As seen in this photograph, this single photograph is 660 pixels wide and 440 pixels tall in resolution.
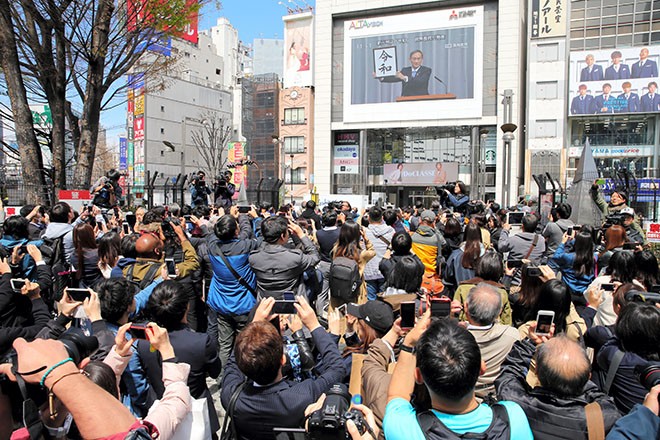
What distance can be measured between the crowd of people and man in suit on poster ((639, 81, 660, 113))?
38.1 metres

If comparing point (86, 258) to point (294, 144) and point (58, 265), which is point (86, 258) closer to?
point (58, 265)

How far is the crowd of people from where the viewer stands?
1.67 meters

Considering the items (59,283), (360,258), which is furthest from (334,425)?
(59,283)

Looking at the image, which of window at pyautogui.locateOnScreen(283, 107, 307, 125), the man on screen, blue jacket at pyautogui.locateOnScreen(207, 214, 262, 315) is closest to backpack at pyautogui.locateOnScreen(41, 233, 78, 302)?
blue jacket at pyautogui.locateOnScreen(207, 214, 262, 315)

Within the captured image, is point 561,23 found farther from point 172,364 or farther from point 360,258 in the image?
point 172,364

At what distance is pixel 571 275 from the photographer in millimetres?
4836

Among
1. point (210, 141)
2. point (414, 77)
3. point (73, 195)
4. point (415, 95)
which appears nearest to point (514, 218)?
point (73, 195)

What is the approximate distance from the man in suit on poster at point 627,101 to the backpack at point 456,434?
41575mm

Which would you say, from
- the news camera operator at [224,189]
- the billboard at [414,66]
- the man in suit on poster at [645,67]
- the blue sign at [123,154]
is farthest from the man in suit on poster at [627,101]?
the blue sign at [123,154]

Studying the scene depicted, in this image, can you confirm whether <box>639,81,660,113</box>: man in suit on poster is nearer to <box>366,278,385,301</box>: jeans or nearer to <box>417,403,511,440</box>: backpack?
<box>366,278,385,301</box>: jeans

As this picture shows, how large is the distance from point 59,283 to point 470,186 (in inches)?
1581

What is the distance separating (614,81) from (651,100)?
10.1 feet

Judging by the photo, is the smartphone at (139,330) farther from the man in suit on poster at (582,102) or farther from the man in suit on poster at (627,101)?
the man in suit on poster at (627,101)

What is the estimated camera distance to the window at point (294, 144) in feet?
164
